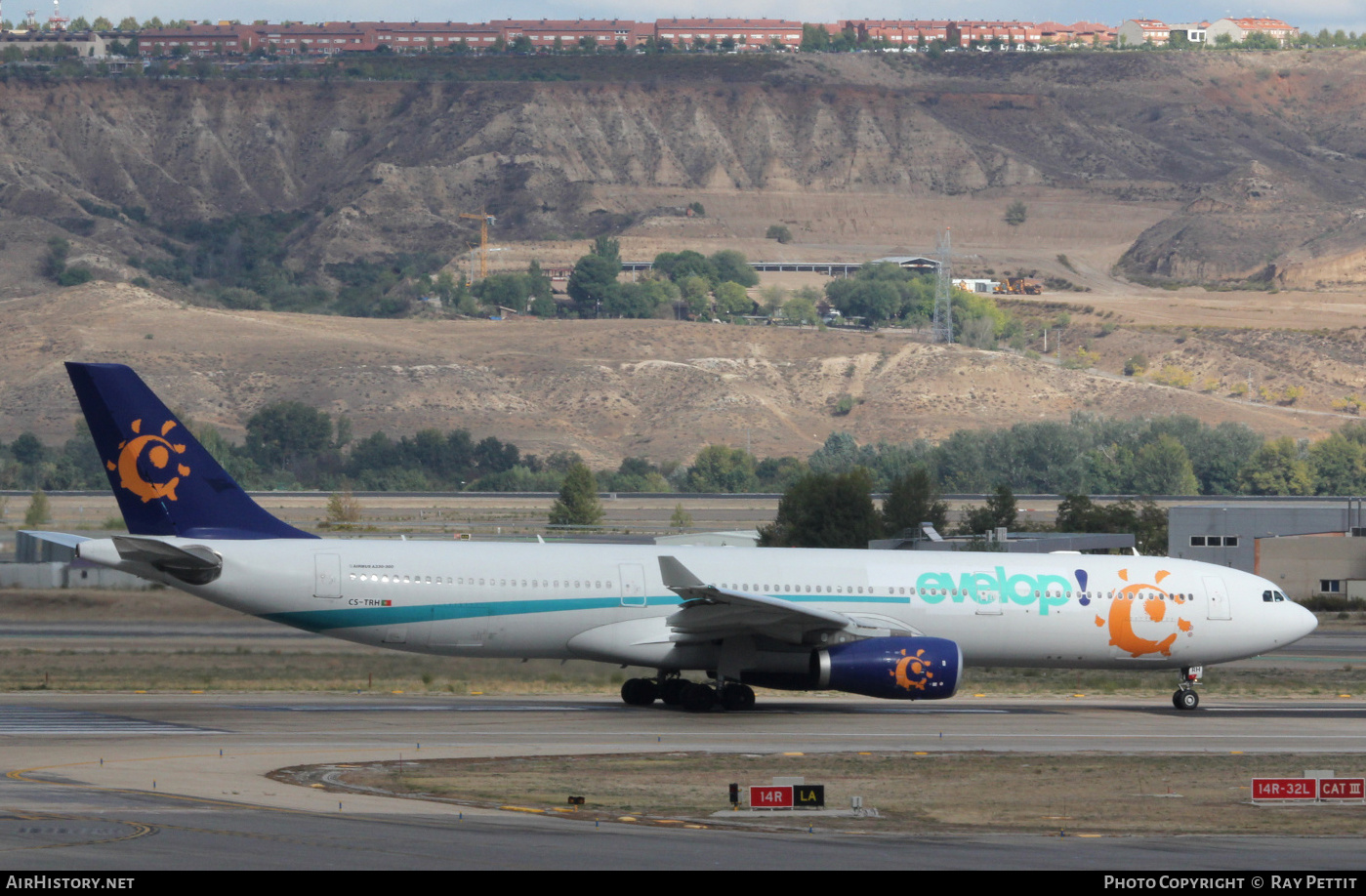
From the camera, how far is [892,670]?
33.3 metres

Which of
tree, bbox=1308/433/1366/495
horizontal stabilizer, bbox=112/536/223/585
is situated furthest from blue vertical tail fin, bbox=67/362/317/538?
tree, bbox=1308/433/1366/495

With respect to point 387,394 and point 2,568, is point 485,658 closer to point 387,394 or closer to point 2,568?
point 2,568

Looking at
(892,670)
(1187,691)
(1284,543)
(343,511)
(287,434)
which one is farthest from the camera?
(287,434)

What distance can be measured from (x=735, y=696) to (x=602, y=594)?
3.23m

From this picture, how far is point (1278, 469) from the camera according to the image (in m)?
150

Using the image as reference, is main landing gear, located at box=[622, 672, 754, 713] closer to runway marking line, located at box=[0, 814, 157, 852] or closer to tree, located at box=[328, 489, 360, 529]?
runway marking line, located at box=[0, 814, 157, 852]

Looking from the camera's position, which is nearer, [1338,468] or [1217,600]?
[1217,600]

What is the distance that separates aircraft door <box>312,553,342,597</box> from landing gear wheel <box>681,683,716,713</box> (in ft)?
22.6

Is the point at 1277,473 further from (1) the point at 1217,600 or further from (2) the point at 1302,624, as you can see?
(1) the point at 1217,600

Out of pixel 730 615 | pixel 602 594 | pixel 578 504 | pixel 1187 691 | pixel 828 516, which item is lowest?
pixel 1187 691

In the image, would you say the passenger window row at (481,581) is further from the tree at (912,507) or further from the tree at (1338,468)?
the tree at (1338,468)

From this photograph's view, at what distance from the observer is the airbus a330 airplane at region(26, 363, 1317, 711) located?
33438 millimetres

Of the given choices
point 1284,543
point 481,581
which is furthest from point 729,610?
point 1284,543

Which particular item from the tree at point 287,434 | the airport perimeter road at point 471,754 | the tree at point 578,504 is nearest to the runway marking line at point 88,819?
the airport perimeter road at point 471,754
